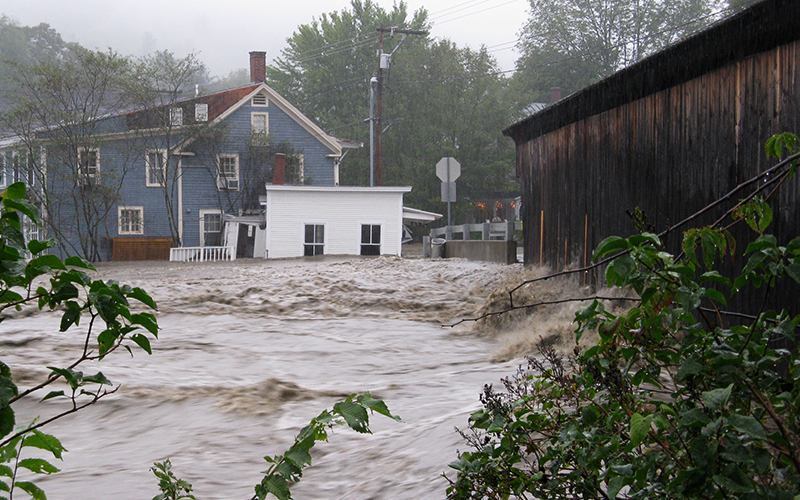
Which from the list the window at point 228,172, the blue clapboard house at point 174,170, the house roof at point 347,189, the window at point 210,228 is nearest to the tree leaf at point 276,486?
the house roof at point 347,189

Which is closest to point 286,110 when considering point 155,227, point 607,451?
point 155,227

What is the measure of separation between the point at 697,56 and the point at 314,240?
27.3 m

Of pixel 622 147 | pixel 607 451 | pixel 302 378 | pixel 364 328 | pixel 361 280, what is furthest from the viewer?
pixel 361 280

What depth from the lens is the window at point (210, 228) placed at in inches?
1534

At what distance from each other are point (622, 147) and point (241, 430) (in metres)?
5.35

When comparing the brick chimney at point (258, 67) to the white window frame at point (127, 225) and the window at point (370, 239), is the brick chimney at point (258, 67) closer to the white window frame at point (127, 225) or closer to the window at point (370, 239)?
the white window frame at point (127, 225)

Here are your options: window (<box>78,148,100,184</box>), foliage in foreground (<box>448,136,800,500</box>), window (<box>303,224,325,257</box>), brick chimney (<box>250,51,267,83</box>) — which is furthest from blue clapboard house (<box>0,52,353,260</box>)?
foliage in foreground (<box>448,136,800,500</box>)

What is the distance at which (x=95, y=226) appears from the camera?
117ft

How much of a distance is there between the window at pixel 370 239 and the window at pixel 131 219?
11484mm

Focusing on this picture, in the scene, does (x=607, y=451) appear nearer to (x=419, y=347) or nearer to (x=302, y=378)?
(x=302, y=378)

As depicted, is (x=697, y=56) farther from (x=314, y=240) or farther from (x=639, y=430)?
(x=314, y=240)

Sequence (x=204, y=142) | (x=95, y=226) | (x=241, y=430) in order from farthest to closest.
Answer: (x=204, y=142), (x=95, y=226), (x=241, y=430)

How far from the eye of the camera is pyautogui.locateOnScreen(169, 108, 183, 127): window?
122ft

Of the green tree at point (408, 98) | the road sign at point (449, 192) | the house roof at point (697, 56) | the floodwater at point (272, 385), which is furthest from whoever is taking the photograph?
the green tree at point (408, 98)
